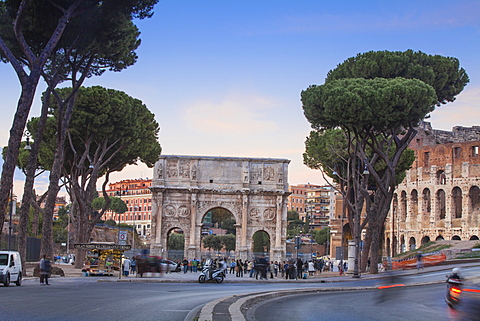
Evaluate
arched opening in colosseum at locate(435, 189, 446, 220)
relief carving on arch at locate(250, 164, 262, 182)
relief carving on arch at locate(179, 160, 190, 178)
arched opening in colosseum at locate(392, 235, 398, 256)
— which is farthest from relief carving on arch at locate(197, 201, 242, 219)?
arched opening in colosseum at locate(392, 235, 398, 256)

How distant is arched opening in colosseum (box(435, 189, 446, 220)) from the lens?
6769 centimetres

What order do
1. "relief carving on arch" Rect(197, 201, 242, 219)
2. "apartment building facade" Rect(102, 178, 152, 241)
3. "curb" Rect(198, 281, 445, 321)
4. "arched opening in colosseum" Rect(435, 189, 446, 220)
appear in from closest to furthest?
"curb" Rect(198, 281, 445, 321), "relief carving on arch" Rect(197, 201, 242, 219), "arched opening in colosseum" Rect(435, 189, 446, 220), "apartment building facade" Rect(102, 178, 152, 241)

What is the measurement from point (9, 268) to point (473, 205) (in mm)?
53364

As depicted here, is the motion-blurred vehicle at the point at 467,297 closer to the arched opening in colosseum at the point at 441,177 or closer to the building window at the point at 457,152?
the building window at the point at 457,152

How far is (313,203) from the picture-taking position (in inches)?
6432

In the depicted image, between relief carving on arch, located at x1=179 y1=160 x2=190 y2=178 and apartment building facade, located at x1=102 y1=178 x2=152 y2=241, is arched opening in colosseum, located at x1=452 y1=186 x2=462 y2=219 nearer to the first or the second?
relief carving on arch, located at x1=179 y1=160 x2=190 y2=178

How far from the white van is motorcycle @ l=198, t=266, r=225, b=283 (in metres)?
9.02

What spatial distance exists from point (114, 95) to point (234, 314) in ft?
91.8

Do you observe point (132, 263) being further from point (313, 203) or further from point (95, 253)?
point (313, 203)

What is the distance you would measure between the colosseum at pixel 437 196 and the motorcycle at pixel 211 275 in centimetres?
4035

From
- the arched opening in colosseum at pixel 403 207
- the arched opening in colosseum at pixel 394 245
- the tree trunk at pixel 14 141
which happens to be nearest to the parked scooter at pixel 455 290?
the tree trunk at pixel 14 141

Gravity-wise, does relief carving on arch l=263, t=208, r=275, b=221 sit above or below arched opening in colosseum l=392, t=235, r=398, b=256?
above

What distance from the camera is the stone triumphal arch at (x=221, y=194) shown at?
58.6 metres

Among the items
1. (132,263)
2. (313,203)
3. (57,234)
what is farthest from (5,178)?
(313,203)
